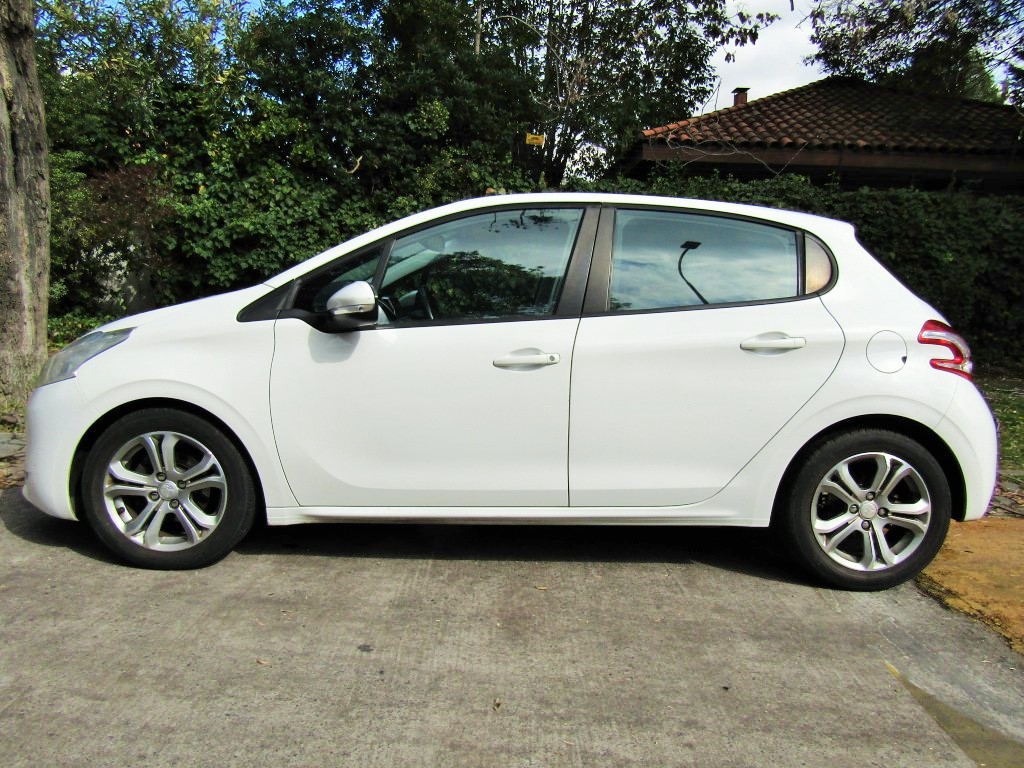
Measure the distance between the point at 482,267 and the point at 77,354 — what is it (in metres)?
1.88

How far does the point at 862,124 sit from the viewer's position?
17172 millimetres

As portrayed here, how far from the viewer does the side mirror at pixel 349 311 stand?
3.73 metres

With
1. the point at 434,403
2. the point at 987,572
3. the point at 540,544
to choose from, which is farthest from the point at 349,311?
the point at 987,572

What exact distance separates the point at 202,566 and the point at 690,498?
2.23 metres

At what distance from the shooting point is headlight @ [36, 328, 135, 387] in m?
3.96

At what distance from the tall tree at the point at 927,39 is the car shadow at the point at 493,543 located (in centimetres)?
1247

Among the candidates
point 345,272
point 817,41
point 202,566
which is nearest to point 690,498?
point 345,272

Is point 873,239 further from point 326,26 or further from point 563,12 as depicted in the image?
point 563,12

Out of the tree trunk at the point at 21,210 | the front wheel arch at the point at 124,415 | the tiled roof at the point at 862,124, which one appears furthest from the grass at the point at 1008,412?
the tree trunk at the point at 21,210

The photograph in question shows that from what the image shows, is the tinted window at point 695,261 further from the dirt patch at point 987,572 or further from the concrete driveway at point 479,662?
the dirt patch at point 987,572

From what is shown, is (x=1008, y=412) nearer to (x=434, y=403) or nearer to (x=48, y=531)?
(x=434, y=403)

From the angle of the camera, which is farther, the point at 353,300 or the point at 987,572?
the point at 987,572

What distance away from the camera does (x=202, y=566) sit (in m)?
4.01

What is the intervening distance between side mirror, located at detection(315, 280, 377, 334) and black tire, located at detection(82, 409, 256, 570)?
2.24 ft
